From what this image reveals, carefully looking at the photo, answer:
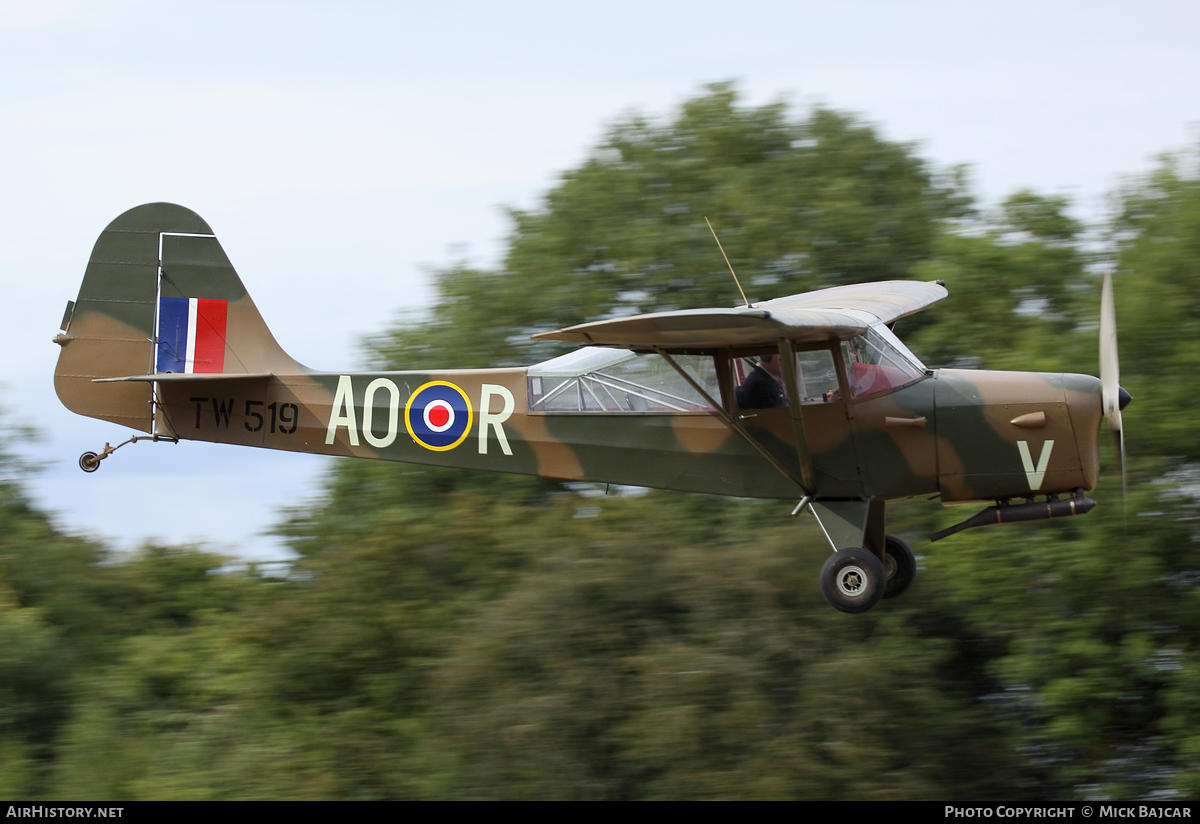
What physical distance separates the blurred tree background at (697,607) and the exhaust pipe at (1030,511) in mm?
3286

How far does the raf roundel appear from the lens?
923 centimetres

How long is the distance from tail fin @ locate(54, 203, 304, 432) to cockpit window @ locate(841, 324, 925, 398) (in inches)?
190

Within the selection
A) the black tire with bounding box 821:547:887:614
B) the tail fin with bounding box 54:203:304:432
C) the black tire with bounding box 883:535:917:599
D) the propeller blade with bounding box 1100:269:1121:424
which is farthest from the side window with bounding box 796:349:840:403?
the tail fin with bounding box 54:203:304:432

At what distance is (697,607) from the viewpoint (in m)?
11.5

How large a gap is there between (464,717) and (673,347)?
18.3 ft

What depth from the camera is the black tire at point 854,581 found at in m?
7.96

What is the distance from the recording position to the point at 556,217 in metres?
16.7

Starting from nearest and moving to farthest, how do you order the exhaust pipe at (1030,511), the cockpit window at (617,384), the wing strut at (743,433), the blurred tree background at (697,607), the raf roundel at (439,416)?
the exhaust pipe at (1030,511), the wing strut at (743,433), the cockpit window at (617,384), the raf roundel at (439,416), the blurred tree background at (697,607)

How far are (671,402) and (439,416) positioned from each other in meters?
1.99

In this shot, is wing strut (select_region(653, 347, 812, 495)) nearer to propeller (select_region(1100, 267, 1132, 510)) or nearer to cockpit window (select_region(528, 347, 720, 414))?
cockpit window (select_region(528, 347, 720, 414))

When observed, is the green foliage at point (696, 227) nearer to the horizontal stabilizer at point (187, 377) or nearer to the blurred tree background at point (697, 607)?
the blurred tree background at point (697, 607)

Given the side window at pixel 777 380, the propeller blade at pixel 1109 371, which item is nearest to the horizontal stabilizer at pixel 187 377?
the side window at pixel 777 380

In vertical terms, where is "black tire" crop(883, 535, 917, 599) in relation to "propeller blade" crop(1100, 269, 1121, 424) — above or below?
below

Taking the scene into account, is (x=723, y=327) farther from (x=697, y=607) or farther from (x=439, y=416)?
(x=697, y=607)
